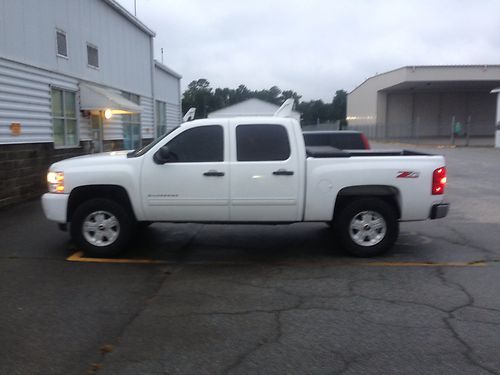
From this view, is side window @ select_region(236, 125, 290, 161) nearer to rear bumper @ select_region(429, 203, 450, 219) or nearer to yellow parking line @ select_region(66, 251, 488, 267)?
yellow parking line @ select_region(66, 251, 488, 267)

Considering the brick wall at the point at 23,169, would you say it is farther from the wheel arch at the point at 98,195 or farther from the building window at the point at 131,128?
the building window at the point at 131,128

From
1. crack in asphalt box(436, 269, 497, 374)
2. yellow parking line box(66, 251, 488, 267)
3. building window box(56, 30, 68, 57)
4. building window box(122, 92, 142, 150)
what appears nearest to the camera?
crack in asphalt box(436, 269, 497, 374)

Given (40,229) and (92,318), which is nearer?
(92,318)

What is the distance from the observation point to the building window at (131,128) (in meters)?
20.1

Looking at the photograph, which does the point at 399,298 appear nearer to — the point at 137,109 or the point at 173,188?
the point at 173,188

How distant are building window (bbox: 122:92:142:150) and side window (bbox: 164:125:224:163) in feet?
44.8

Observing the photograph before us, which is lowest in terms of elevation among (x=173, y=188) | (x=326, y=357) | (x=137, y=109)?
(x=326, y=357)

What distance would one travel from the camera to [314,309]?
479cm

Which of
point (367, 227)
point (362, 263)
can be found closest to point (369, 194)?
point (367, 227)

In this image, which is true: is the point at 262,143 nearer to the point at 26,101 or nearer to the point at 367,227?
the point at 367,227

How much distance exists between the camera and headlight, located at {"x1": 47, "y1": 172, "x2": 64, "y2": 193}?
6547 mm

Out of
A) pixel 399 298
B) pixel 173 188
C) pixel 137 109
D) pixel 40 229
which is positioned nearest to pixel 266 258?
pixel 173 188

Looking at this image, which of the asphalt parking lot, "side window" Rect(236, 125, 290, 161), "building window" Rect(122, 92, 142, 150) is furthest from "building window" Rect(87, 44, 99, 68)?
"side window" Rect(236, 125, 290, 161)

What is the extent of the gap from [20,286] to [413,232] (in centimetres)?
604
